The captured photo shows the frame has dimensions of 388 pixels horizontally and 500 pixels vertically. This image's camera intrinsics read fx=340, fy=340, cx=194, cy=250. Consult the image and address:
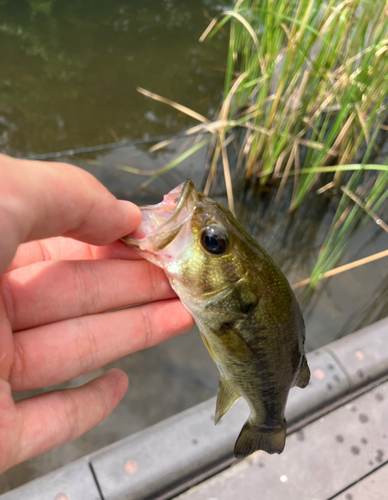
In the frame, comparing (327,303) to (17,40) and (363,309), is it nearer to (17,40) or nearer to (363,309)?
(363,309)

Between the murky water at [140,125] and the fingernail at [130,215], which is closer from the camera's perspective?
the fingernail at [130,215]

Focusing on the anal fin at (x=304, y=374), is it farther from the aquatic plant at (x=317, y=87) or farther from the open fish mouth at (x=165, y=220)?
the aquatic plant at (x=317, y=87)

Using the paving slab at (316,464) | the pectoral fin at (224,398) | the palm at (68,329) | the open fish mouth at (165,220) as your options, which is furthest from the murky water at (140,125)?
the open fish mouth at (165,220)

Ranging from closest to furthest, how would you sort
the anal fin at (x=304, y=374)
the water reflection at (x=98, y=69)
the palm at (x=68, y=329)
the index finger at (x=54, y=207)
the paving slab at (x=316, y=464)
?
the index finger at (x=54, y=207), the palm at (x=68, y=329), the anal fin at (x=304, y=374), the paving slab at (x=316, y=464), the water reflection at (x=98, y=69)

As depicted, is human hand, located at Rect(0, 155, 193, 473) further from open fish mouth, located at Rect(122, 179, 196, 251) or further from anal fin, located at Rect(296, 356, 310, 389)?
anal fin, located at Rect(296, 356, 310, 389)

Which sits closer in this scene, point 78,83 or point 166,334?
point 166,334

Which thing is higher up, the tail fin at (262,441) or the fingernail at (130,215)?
the fingernail at (130,215)

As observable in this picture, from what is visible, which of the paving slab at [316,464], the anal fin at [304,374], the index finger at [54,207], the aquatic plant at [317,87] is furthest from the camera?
the aquatic plant at [317,87]

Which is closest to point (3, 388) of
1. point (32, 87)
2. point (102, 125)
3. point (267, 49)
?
point (267, 49)
